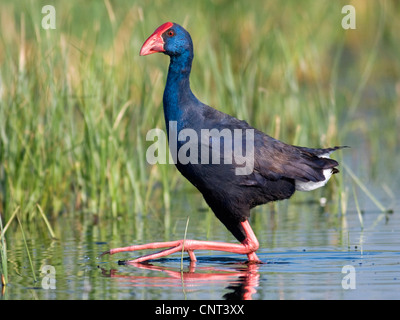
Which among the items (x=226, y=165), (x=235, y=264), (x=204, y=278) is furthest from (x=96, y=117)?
(x=204, y=278)

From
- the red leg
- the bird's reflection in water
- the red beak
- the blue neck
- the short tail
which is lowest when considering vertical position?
the bird's reflection in water

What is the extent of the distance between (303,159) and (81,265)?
1.69m

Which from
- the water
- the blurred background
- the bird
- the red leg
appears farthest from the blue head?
the water

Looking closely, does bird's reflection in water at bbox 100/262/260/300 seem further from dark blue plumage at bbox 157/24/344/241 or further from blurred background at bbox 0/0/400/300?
blurred background at bbox 0/0/400/300

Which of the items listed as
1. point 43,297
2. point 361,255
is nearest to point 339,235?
point 361,255

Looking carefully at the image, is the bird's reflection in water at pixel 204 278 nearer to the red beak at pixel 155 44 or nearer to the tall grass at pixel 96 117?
the tall grass at pixel 96 117

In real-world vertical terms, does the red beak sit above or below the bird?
above

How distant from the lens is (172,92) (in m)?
6.02

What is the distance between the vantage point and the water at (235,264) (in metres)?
4.89

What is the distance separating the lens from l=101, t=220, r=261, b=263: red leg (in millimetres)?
5843

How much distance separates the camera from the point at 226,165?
5.77 metres

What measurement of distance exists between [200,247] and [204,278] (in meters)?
0.60
